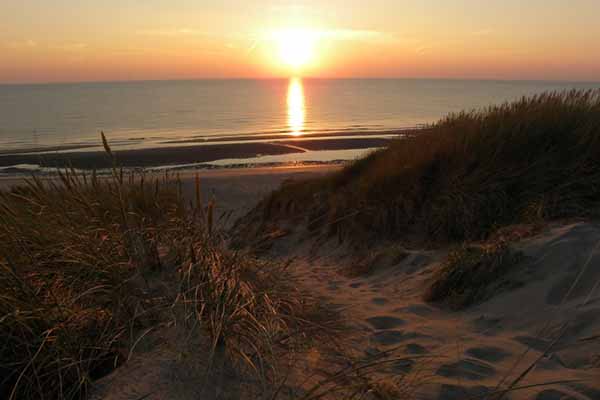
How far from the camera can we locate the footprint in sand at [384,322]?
3.44m

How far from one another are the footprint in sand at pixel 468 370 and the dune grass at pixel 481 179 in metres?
2.83

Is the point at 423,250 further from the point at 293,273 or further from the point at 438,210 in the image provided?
the point at 293,273

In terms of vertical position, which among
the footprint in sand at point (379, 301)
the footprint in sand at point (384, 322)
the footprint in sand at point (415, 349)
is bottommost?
the footprint in sand at point (379, 301)

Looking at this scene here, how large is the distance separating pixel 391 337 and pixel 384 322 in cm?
34

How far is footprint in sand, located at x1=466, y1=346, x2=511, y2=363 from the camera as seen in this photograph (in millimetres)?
2715

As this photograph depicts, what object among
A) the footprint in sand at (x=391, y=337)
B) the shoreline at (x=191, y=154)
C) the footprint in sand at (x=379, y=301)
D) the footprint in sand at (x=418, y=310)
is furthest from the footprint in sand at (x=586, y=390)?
the shoreline at (x=191, y=154)

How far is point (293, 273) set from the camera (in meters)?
5.69

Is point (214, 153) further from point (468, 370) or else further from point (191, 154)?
point (468, 370)

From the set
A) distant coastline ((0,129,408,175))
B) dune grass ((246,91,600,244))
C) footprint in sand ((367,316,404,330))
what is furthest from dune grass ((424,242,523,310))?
distant coastline ((0,129,408,175))

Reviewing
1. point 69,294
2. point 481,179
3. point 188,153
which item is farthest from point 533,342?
point 188,153

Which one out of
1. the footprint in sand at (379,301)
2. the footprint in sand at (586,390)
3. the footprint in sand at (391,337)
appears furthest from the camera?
the footprint in sand at (379,301)

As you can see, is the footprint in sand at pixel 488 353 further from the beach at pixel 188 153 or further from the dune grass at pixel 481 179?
the beach at pixel 188 153

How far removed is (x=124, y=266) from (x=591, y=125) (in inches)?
249

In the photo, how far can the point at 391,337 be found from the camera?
3.18 metres
